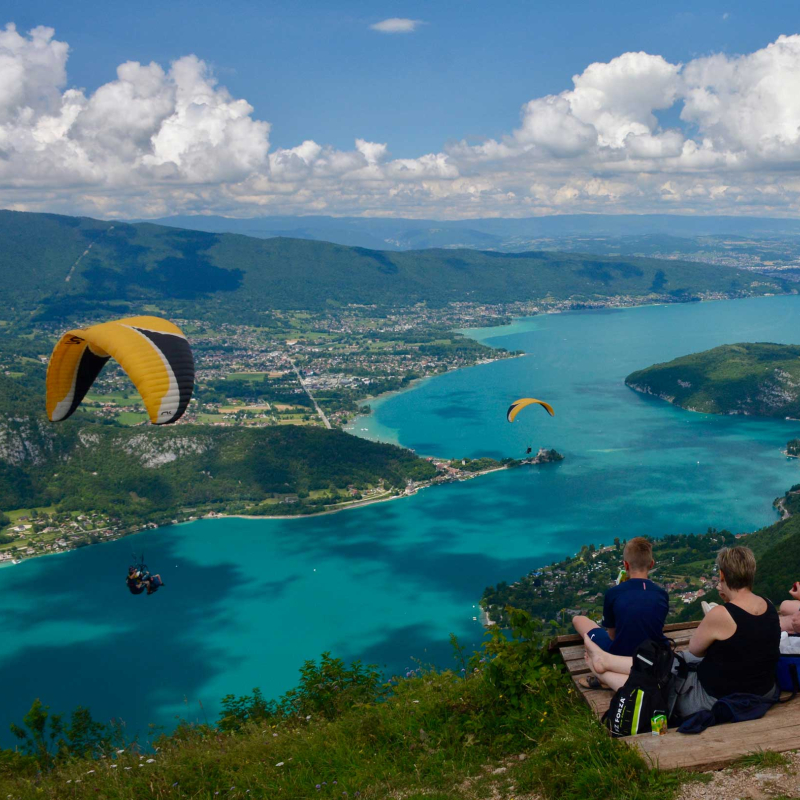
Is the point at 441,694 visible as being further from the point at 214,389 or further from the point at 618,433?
the point at 214,389

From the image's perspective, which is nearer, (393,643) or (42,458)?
(393,643)

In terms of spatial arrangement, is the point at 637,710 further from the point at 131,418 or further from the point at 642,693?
the point at 131,418

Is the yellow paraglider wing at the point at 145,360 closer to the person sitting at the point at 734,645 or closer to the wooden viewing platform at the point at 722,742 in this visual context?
the person sitting at the point at 734,645

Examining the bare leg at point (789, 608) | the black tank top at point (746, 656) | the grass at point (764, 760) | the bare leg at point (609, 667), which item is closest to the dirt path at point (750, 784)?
the grass at point (764, 760)

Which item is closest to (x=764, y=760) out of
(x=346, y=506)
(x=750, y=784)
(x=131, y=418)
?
(x=750, y=784)

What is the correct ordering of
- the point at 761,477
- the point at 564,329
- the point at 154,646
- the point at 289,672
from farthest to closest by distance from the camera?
the point at 564,329 < the point at 761,477 < the point at 154,646 < the point at 289,672

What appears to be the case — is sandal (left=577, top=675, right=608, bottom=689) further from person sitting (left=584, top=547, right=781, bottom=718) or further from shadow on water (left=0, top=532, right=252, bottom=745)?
shadow on water (left=0, top=532, right=252, bottom=745)

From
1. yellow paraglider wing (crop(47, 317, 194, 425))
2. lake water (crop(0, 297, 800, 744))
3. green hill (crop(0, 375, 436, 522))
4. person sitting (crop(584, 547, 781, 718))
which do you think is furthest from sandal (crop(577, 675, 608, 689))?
green hill (crop(0, 375, 436, 522))

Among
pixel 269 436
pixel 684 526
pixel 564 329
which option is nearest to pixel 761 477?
pixel 684 526
